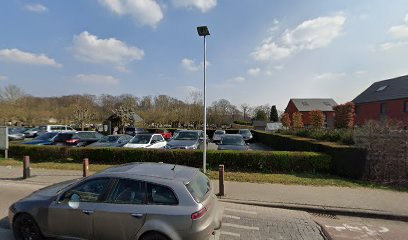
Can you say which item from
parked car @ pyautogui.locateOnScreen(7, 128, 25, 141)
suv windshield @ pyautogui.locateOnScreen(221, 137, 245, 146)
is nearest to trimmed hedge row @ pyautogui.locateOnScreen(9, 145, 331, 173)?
suv windshield @ pyautogui.locateOnScreen(221, 137, 245, 146)

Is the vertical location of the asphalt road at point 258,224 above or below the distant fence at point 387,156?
below

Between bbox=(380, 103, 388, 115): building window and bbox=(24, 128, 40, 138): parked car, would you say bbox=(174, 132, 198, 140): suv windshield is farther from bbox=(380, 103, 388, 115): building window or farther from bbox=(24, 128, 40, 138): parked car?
bbox=(380, 103, 388, 115): building window

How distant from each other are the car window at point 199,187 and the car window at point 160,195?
279 millimetres

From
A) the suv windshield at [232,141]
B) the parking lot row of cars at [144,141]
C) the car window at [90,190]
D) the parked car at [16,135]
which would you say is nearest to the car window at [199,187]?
the car window at [90,190]

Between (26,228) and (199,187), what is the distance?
3055mm

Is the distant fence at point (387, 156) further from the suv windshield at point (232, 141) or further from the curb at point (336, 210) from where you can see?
the suv windshield at point (232, 141)

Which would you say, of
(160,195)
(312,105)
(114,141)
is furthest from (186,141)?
(312,105)

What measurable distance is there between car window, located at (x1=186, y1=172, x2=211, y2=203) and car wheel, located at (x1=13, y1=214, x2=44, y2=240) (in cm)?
270

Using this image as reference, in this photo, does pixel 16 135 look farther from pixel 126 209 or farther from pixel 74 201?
pixel 126 209

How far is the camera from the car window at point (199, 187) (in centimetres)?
391

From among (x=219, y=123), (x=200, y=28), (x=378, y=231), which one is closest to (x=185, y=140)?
(x=200, y=28)

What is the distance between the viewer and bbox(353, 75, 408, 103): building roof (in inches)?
1300

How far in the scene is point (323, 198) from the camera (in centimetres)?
736

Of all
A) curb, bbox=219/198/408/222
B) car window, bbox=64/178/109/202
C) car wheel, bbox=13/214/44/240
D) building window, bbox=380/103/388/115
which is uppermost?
building window, bbox=380/103/388/115
